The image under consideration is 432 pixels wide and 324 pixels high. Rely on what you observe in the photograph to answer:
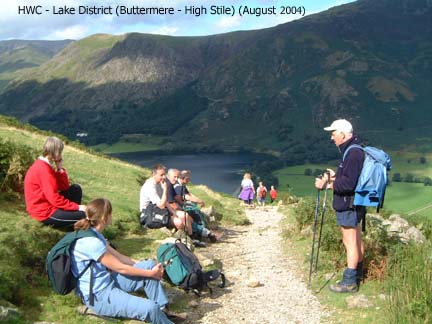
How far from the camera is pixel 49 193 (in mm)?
9156

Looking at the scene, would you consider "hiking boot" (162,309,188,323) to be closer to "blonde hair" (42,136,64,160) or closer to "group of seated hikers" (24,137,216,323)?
"group of seated hikers" (24,137,216,323)

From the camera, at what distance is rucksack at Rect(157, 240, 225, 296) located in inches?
346

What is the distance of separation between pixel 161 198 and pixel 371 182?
21.2 feet

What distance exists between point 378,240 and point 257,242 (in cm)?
501

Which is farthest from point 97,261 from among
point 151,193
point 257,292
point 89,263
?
point 151,193

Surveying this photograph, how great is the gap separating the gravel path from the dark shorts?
5.67 ft

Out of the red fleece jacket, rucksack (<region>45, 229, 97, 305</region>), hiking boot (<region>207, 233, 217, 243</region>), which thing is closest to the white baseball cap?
rucksack (<region>45, 229, 97, 305</region>)

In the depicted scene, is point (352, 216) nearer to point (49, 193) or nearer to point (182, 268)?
point (182, 268)

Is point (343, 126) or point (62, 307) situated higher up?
point (343, 126)

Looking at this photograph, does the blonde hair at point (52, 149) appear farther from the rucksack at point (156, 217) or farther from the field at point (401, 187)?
the field at point (401, 187)

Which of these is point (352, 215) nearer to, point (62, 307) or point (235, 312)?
point (235, 312)

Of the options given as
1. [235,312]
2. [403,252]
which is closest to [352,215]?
[403,252]

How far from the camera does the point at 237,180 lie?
549 ft

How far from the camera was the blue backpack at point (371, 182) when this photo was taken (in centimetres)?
820
